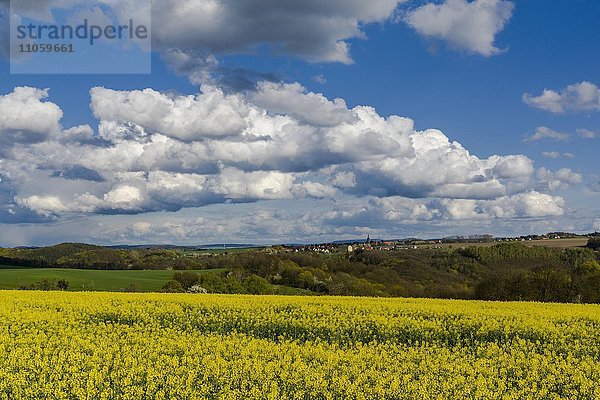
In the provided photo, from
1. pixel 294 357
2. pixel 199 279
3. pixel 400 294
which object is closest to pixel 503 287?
pixel 400 294

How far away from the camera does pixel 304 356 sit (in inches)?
521

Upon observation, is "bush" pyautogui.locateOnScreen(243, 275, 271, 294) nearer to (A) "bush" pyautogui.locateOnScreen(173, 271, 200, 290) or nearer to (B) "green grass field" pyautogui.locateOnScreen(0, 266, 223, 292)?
(A) "bush" pyautogui.locateOnScreen(173, 271, 200, 290)

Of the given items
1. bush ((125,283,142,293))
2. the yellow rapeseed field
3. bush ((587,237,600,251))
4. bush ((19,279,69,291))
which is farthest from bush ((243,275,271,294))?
bush ((587,237,600,251))

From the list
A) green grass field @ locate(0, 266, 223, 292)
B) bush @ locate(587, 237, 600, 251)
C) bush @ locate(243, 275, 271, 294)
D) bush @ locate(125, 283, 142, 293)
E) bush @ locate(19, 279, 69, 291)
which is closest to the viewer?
bush @ locate(243, 275, 271, 294)

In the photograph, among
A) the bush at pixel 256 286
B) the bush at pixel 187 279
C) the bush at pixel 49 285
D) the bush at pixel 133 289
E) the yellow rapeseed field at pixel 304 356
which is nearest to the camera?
the yellow rapeseed field at pixel 304 356

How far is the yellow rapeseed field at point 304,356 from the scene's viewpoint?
34.0 ft

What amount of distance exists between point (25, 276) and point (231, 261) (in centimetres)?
3397

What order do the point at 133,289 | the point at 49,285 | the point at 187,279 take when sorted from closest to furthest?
the point at 133,289
the point at 49,285
the point at 187,279

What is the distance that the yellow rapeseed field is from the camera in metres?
10.4

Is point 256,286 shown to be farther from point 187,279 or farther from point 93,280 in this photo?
point 93,280

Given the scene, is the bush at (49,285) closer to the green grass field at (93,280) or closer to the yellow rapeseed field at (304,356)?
the green grass field at (93,280)

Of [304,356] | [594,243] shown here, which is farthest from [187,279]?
[594,243]

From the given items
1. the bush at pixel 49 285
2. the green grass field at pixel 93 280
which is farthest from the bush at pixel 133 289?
the bush at pixel 49 285

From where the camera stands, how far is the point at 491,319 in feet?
65.5
